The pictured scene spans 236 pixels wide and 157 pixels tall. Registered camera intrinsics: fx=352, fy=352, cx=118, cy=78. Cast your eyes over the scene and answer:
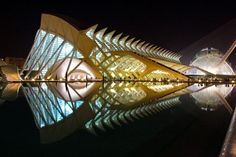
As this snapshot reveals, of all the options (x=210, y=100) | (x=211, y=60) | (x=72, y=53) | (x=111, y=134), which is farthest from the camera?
(x=211, y=60)

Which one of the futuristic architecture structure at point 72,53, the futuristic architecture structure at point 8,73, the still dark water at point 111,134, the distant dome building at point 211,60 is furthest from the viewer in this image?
the distant dome building at point 211,60

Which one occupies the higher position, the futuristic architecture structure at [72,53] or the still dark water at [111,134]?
the futuristic architecture structure at [72,53]

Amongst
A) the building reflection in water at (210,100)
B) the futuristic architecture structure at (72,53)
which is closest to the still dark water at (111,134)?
the building reflection in water at (210,100)

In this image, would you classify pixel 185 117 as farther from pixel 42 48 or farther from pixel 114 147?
pixel 42 48

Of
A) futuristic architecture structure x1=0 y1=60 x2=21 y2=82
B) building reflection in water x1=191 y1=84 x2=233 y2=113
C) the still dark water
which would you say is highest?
futuristic architecture structure x1=0 y1=60 x2=21 y2=82

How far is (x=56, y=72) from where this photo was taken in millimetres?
53969

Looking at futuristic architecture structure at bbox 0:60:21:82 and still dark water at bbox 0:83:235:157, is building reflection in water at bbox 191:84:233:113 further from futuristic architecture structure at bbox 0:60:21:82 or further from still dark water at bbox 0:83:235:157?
futuristic architecture structure at bbox 0:60:21:82

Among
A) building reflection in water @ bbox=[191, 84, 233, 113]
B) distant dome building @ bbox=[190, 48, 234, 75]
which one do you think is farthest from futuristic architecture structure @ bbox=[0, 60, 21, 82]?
distant dome building @ bbox=[190, 48, 234, 75]

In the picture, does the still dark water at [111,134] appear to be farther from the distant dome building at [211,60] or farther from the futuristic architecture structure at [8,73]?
the distant dome building at [211,60]

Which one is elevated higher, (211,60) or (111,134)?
(211,60)

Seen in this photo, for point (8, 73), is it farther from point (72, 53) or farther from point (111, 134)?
point (111, 134)

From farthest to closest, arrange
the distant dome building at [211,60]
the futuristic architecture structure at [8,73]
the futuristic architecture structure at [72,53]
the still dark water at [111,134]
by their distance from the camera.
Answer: the distant dome building at [211,60] → the futuristic architecture structure at [72,53] → the futuristic architecture structure at [8,73] → the still dark water at [111,134]

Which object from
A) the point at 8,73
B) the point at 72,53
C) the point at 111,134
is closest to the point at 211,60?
the point at 72,53

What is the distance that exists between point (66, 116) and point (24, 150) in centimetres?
541
